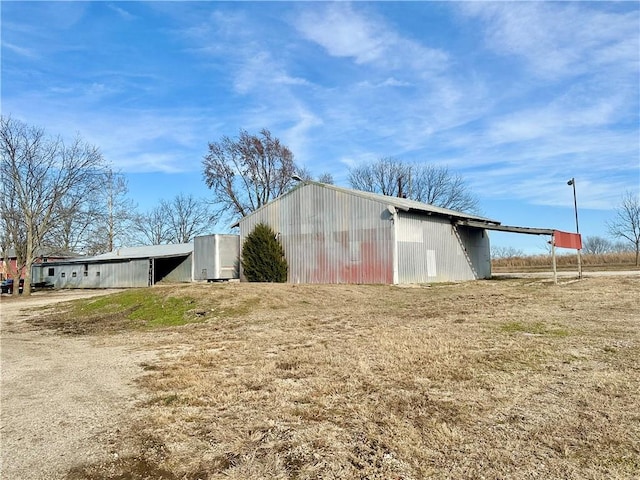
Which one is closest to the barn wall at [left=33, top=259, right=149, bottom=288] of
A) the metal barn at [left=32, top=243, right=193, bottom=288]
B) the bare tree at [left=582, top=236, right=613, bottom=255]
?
the metal barn at [left=32, top=243, right=193, bottom=288]

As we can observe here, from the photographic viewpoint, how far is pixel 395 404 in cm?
390

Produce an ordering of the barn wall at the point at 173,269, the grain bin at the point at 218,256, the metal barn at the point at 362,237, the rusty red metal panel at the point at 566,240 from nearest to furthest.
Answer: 1. the rusty red metal panel at the point at 566,240
2. the metal barn at the point at 362,237
3. the grain bin at the point at 218,256
4. the barn wall at the point at 173,269

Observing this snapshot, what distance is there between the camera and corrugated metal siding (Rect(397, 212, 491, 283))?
20.0 m

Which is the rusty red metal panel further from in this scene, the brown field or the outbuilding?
the outbuilding

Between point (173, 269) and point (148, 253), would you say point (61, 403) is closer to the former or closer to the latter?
point (173, 269)

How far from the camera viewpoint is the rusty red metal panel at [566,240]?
741 inches

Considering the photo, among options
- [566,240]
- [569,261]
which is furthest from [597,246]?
[566,240]

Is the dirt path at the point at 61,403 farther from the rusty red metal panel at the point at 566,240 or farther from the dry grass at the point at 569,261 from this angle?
the dry grass at the point at 569,261

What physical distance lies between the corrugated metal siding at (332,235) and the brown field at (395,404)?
37.6 ft

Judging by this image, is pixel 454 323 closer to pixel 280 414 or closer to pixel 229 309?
pixel 280 414

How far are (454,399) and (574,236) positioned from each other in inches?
807

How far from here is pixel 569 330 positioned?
7.23 m

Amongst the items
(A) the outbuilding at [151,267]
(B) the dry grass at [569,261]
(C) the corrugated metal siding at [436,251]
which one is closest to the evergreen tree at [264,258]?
(A) the outbuilding at [151,267]

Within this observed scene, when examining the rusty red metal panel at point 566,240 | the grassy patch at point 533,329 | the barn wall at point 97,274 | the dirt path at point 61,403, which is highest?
the rusty red metal panel at point 566,240
